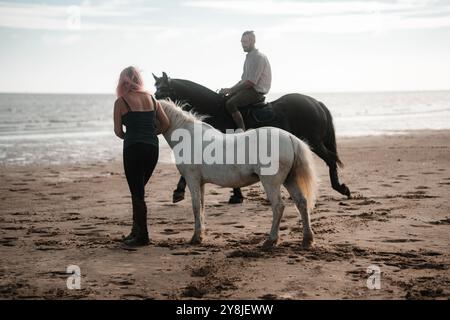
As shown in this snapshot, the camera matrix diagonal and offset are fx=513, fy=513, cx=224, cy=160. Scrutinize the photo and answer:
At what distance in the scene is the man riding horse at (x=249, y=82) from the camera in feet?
31.2

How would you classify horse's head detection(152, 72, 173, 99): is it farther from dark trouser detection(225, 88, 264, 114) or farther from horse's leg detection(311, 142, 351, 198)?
horse's leg detection(311, 142, 351, 198)

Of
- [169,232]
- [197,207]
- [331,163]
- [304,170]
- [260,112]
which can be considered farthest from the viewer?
[331,163]

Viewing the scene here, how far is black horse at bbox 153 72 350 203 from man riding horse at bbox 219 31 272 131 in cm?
19

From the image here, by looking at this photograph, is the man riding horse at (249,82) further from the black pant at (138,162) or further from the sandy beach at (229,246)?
the black pant at (138,162)

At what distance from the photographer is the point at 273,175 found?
21.4 feet

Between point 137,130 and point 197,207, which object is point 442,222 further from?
point 137,130

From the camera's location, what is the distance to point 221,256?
252 inches

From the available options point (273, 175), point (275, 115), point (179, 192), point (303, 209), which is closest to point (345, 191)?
point (275, 115)

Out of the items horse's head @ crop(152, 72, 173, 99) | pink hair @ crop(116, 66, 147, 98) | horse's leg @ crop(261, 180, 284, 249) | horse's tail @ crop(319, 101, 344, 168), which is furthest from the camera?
horse's tail @ crop(319, 101, 344, 168)

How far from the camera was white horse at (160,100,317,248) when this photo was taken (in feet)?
21.6

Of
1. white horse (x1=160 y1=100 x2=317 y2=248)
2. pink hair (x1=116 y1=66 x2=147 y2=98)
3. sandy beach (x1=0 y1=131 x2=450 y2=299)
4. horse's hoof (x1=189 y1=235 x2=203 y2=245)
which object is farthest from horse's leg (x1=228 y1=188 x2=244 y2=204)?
pink hair (x1=116 y1=66 x2=147 y2=98)

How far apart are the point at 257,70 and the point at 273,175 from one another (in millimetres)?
3518

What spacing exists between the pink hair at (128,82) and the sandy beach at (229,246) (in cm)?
212
